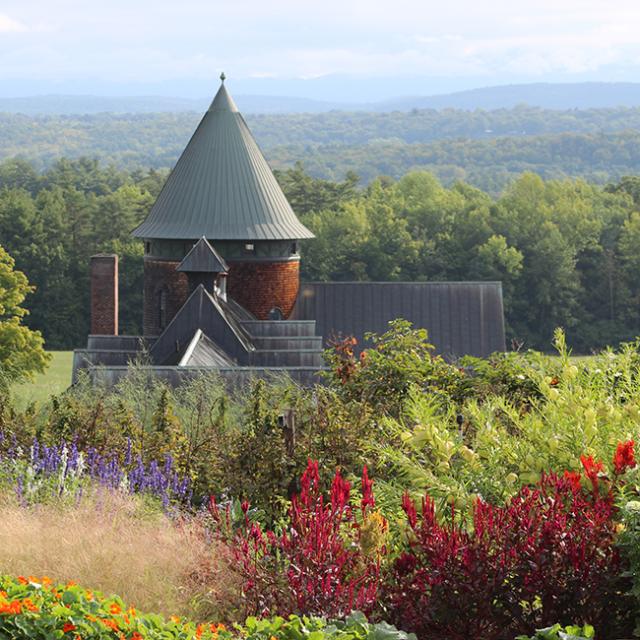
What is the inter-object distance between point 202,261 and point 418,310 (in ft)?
24.0

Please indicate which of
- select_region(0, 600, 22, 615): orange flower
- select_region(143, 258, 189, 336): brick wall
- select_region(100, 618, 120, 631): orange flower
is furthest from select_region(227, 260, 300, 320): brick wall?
select_region(100, 618, 120, 631): orange flower

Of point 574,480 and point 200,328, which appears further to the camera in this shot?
point 200,328

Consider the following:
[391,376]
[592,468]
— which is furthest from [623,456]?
[391,376]

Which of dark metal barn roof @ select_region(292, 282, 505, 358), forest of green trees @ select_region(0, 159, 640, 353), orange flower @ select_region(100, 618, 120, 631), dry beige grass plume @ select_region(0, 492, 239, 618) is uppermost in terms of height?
orange flower @ select_region(100, 618, 120, 631)

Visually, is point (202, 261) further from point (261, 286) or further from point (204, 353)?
point (204, 353)

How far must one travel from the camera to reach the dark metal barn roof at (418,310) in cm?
3150

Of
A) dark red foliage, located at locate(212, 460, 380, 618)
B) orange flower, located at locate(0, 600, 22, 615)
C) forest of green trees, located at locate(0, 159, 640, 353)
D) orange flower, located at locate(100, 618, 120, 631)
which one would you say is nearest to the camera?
orange flower, located at locate(100, 618, 120, 631)

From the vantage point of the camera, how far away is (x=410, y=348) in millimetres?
11539

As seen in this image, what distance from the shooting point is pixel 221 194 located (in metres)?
30.6

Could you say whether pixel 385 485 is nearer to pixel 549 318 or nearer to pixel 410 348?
pixel 410 348

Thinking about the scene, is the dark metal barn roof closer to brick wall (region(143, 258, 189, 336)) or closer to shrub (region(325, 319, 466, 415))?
brick wall (region(143, 258, 189, 336))

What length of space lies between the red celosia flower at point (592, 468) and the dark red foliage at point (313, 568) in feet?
3.55

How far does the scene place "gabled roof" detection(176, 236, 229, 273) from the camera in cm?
2739

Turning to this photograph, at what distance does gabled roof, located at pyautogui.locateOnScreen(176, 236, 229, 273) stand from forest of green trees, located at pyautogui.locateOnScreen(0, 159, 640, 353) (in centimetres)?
3971
